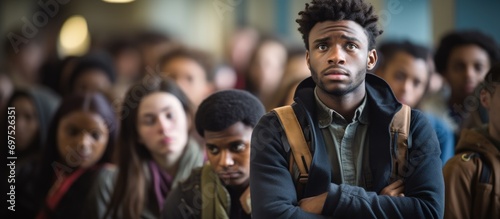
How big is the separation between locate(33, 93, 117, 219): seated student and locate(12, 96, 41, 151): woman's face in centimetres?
81

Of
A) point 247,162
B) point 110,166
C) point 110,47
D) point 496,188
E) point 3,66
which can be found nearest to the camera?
point 496,188

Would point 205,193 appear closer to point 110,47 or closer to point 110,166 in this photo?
point 110,166

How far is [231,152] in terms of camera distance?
324 centimetres

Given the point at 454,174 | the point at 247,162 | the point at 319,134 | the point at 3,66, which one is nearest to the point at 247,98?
the point at 247,162

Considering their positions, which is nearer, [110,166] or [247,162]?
[247,162]

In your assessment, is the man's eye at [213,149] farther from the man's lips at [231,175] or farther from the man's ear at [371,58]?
the man's ear at [371,58]

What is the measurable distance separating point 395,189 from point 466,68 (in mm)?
2135

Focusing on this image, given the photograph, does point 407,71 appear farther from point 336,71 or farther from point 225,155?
point 336,71

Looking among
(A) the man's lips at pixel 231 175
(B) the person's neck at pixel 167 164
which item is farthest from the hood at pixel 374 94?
(B) the person's neck at pixel 167 164

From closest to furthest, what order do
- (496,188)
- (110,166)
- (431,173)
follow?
(431,173)
(496,188)
(110,166)

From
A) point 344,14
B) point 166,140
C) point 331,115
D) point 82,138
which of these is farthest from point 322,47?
point 82,138

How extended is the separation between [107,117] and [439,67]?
85.2 inches

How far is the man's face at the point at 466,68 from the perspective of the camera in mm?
4406

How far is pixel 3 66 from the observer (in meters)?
8.48
